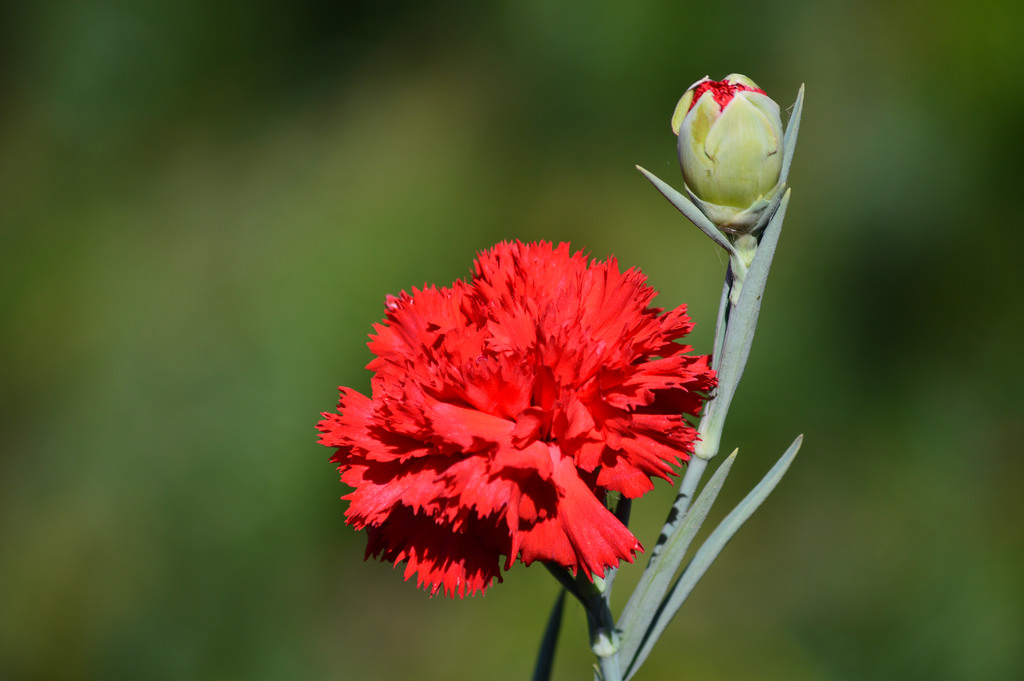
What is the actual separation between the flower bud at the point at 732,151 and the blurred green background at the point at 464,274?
1.14 m

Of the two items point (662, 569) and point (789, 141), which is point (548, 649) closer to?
point (662, 569)

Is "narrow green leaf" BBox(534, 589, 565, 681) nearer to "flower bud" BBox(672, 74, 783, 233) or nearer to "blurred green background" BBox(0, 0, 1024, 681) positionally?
"flower bud" BBox(672, 74, 783, 233)

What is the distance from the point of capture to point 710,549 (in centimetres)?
50

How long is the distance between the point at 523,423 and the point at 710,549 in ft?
0.54

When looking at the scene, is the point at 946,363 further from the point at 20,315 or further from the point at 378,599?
the point at 20,315

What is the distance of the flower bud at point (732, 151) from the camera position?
446 millimetres

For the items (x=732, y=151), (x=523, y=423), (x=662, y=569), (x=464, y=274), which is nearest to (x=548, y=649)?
(x=662, y=569)

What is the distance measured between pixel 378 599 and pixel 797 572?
33.4 inches

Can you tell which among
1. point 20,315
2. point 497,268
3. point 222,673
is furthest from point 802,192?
point 20,315

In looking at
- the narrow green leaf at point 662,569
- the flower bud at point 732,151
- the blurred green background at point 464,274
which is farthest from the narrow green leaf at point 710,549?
the blurred green background at point 464,274

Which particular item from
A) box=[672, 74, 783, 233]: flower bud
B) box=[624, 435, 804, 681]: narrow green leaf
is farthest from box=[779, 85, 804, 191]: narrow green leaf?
box=[624, 435, 804, 681]: narrow green leaf

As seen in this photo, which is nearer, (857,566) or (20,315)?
(857,566)

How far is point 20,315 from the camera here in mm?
1861

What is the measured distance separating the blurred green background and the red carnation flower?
1.15 meters
